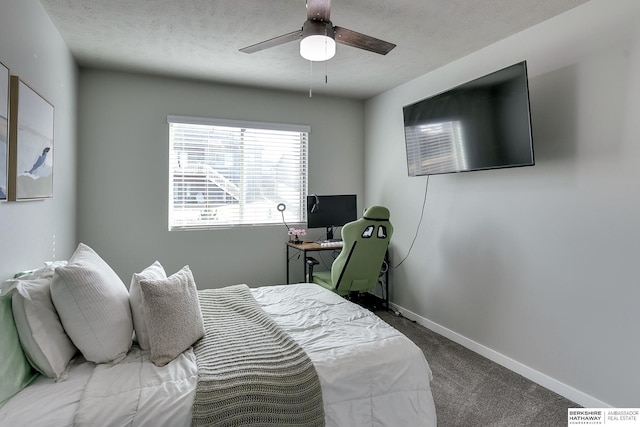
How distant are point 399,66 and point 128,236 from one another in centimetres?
313

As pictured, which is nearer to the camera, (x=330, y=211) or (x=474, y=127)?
(x=474, y=127)

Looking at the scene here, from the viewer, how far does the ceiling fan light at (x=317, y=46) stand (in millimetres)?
1920

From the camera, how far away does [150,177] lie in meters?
3.51

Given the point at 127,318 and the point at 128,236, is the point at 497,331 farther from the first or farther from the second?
the point at 128,236

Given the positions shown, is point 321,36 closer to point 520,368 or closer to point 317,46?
point 317,46

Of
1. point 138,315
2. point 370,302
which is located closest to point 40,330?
point 138,315

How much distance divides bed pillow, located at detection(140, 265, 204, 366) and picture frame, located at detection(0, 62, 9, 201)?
859 millimetres

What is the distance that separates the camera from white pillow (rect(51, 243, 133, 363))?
1.42 meters

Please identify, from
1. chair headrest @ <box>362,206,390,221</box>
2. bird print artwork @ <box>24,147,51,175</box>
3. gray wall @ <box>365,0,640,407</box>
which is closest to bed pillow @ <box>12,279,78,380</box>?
bird print artwork @ <box>24,147,51,175</box>

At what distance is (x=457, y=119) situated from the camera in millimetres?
2678

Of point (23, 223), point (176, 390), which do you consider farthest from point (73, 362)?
point (23, 223)

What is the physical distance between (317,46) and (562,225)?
1.96 metres

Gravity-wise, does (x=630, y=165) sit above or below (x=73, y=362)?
above

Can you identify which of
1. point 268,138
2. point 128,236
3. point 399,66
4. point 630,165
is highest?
point 399,66
